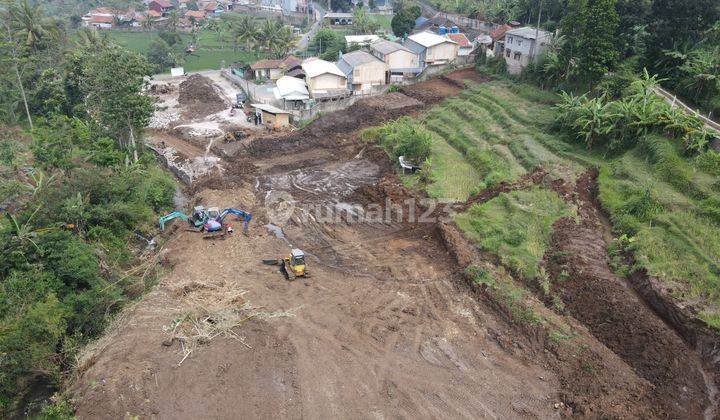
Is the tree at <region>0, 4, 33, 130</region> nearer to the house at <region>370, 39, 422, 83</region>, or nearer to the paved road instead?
the house at <region>370, 39, 422, 83</region>

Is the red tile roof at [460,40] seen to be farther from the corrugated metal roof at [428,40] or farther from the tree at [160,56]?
the tree at [160,56]

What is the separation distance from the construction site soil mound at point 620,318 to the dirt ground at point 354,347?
7 centimetres

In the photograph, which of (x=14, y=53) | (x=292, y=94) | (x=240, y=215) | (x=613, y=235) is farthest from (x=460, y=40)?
(x=14, y=53)

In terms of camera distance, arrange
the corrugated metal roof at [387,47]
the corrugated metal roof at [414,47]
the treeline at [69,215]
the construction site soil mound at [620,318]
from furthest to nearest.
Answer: the corrugated metal roof at [414,47] → the corrugated metal roof at [387,47] → the treeline at [69,215] → the construction site soil mound at [620,318]

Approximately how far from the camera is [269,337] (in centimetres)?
1752

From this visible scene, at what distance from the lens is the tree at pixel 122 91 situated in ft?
95.0

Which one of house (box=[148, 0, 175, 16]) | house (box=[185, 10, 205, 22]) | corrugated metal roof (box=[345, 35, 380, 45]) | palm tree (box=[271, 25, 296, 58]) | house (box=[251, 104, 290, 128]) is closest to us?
house (box=[251, 104, 290, 128])

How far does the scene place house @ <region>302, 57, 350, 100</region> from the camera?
1793 inches

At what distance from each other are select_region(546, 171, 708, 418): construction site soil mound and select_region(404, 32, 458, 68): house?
1203 inches

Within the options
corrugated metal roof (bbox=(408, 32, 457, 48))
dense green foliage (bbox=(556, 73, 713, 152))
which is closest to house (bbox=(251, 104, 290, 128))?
corrugated metal roof (bbox=(408, 32, 457, 48))

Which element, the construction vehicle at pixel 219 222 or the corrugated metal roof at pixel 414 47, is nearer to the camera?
the construction vehicle at pixel 219 222

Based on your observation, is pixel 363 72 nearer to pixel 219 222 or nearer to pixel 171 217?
pixel 219 222

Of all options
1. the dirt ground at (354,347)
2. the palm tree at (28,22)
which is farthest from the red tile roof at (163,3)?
the dirt ground at (354,347)

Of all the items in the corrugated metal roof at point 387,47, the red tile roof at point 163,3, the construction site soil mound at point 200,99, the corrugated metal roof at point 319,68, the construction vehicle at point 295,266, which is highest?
the red tile roof at point 163,3
